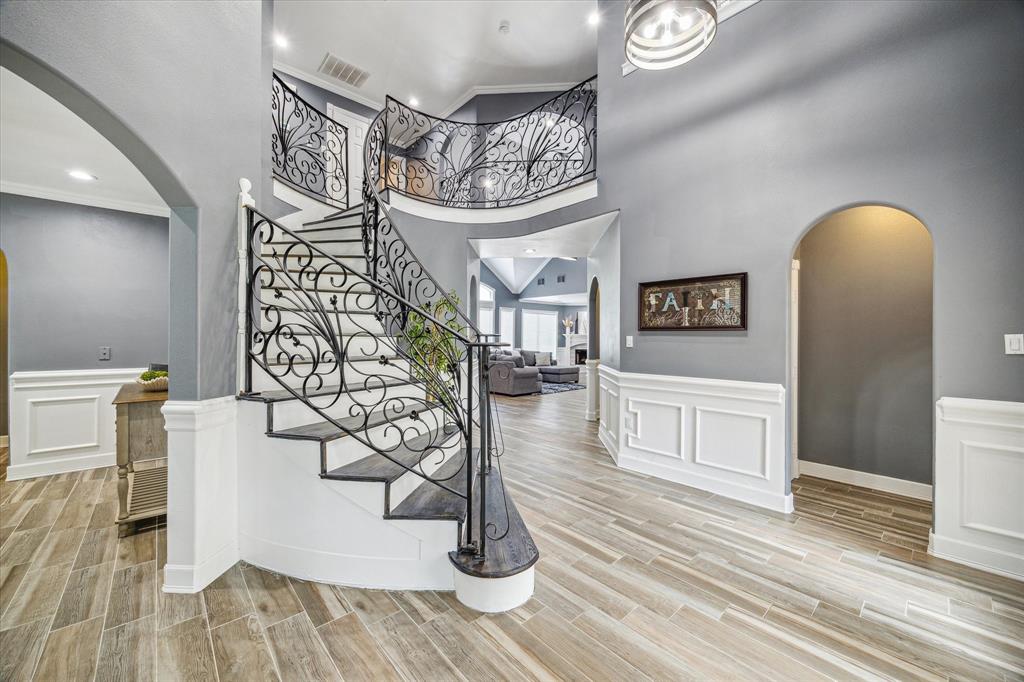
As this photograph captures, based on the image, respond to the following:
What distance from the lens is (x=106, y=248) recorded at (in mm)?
3945

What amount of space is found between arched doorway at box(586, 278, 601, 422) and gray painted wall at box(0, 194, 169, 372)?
5359 millimetres

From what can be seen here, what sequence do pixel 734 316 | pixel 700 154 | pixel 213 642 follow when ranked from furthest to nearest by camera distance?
1. pixel 700 154
2. pixel 734 316
3. pixel 213 642

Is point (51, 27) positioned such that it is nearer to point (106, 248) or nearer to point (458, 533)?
point (458, 533)

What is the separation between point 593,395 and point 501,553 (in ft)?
14.3

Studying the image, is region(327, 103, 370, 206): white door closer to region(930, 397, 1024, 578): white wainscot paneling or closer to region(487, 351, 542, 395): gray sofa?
region(487, 351, 542, 395): gray sofa

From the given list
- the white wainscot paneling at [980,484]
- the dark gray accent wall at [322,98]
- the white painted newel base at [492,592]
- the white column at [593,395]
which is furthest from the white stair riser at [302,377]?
the dark gray accent wall at [322,98]

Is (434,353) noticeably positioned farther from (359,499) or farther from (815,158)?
(815,158)

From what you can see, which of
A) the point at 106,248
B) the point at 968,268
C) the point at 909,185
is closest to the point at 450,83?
the point at 106,248

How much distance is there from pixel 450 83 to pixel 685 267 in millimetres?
5095

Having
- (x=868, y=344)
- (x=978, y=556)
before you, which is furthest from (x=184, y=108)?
(x=868, y=344)

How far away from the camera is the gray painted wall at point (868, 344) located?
310cm

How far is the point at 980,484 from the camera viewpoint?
2.16 m

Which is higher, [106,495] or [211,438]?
[211,438]

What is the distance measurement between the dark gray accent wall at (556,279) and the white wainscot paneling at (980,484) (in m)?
10.7
